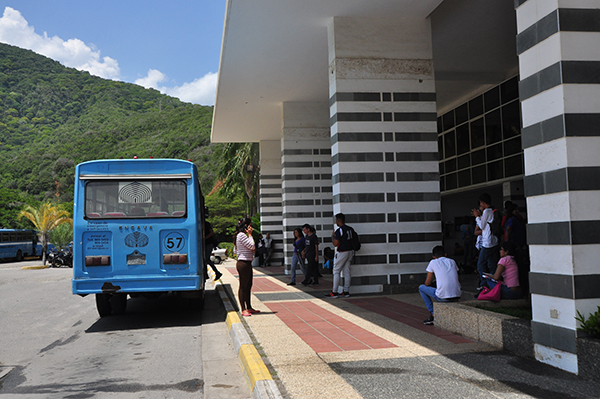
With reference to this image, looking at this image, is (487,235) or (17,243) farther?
(17,243)

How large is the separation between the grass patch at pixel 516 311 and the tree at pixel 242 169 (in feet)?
77.8

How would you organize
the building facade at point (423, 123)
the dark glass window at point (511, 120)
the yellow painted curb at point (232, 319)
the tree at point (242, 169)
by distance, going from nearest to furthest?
the building facade at point (423, 123), the yellow painted curb at point (232, 319), the dark glass window at point (511, 120), the tree at point (242, 169)

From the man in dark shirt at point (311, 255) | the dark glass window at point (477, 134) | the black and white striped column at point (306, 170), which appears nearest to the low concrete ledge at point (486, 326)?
the man in dark shirt at point (311, 255)

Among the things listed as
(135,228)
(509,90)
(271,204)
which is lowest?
(135,228)

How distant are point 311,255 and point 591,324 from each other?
33.1 ft

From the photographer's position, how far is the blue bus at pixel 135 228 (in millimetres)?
9617

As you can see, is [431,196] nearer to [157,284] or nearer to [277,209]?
[157,284]

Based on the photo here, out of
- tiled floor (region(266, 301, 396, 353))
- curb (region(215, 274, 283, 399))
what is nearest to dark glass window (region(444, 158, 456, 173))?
tiled floor (region(266, 301, 396, 353))

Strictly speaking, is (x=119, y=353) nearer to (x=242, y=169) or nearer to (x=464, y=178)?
(x=464, y=178)

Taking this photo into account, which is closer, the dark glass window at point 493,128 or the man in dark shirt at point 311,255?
the man in dark shirt at point 311,255

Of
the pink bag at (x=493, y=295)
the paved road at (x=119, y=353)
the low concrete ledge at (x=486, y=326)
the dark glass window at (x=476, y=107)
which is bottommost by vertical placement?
the paved road at (x=119, y=353)

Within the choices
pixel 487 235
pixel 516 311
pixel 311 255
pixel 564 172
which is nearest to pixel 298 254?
pixel 311 255

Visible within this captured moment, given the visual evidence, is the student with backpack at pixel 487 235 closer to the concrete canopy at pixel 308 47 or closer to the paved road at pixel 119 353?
the concrete canopy at pixel 308 47

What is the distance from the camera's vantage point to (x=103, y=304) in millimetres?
10641
